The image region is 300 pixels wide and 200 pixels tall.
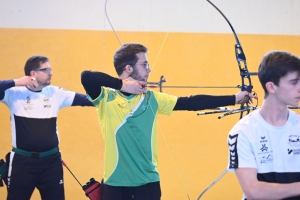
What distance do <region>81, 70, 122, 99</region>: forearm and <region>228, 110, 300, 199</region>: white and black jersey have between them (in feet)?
2.40

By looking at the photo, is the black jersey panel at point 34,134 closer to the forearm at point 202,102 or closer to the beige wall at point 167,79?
the beige wall at point 167,79

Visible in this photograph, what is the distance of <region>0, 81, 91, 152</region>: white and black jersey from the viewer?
2828 mm

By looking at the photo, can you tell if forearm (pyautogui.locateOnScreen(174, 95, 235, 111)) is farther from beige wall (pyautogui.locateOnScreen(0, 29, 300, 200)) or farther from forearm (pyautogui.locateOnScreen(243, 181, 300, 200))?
beige wall (pyautogui.locateOnScreen(0, 29, 300, 200))

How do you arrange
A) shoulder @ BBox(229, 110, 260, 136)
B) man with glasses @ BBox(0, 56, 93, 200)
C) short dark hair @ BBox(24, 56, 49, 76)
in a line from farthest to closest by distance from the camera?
short dark hair @ BBox(24, 56, 49, 76) → man with glasses @ BBox(0, 56, 93, 200) → shoulder @ BBox(229, 110, 260, 136)

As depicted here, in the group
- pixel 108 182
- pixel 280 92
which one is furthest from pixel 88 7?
pixel 280 92

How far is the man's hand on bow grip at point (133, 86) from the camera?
2070 mm

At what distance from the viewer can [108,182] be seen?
2.05 m

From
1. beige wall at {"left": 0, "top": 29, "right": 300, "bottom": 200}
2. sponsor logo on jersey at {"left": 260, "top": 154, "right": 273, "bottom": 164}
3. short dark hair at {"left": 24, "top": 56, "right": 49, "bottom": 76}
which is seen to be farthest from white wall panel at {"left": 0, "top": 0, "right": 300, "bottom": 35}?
sponsor logo on jersey at {"left": 260, "top": 154, "right": 273, "bottom": 164}

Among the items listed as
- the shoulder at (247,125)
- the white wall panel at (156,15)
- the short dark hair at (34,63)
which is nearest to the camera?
the shoulder at (247,125)

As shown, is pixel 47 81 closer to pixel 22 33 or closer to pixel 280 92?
pixel 22 33

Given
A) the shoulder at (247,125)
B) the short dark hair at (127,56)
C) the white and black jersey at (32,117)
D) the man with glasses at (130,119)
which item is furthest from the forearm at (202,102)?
the white and black jersey at (32,117)

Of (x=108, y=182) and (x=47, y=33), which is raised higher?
(x=47, y=33)

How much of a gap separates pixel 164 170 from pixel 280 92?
7.73 ft

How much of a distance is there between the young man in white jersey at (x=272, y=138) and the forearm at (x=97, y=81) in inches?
28.8
